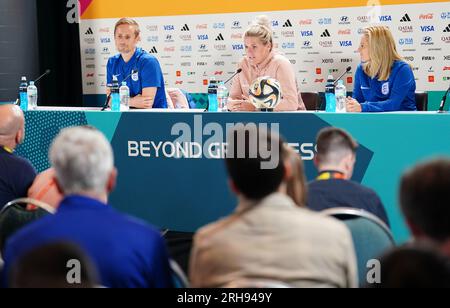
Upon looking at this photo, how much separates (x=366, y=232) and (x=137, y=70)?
3.56m

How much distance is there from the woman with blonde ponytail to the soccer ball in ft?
0.85

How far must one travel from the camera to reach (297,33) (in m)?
7.30

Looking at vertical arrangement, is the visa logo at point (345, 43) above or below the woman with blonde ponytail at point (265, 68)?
above

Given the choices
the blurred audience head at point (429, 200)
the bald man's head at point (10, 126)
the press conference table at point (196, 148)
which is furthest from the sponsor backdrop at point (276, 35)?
the blurred audience head at point (429, 200)

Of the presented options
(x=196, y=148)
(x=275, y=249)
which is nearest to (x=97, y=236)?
(x=275, y=249)

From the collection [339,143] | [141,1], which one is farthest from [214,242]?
[141,1]

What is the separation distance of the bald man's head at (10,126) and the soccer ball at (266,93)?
159 centimetres

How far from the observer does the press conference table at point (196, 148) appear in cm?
441

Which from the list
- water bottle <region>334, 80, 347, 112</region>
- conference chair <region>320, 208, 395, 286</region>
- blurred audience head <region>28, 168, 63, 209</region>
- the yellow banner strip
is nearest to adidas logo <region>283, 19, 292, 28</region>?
the yellow banner strip

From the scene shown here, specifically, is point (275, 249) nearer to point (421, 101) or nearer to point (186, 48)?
point (421, 101)

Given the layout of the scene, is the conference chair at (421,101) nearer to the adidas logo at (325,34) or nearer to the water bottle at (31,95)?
the adidas logo at (325,34)
